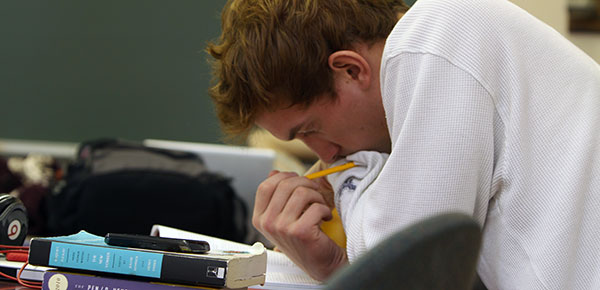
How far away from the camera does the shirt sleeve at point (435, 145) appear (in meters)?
0.86

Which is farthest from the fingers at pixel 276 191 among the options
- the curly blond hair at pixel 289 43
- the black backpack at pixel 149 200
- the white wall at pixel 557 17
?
the black backpack at pixel 149 200

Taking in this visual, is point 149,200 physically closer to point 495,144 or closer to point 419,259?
point 495,144

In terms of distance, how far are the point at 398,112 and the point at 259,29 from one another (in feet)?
1.08

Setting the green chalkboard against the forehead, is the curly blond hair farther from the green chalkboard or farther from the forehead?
the green chalkboard

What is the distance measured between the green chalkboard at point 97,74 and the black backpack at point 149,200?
76 cm

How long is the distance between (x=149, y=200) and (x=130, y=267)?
171cm

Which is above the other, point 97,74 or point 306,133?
point 306,133

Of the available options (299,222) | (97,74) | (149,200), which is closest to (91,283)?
(299,222)

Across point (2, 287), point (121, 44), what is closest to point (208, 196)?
point (121, 44)

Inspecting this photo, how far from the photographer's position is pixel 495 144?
2.96ft

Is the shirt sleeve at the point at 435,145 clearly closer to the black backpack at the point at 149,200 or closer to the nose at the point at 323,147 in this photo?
the nose at the point at 323,147

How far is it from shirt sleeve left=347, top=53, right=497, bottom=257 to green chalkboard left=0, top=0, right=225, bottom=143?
2.46 m

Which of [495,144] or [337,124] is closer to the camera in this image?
[495,144]

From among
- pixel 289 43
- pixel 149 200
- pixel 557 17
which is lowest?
pixel 149 200
